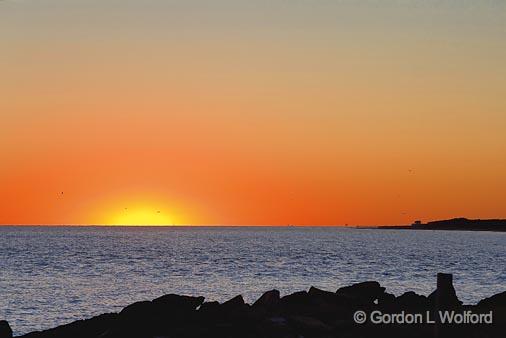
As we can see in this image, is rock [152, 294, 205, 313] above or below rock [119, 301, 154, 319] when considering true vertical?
above

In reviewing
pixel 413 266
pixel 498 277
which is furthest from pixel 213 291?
pixel 413 266

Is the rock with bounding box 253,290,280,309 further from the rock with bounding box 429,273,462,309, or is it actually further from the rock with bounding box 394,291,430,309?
the rock with bounding box 429,273,462,309

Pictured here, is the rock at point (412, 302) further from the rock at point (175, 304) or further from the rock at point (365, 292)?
the rock at point (175, 304)

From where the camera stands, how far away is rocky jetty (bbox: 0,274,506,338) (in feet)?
68.8

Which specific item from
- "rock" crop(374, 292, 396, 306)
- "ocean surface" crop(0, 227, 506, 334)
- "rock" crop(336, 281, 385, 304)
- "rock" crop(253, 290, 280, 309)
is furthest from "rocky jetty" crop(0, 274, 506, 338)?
"ocean surface" crop(0, 227, 506, 334)

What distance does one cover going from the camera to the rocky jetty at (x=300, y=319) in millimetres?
20969

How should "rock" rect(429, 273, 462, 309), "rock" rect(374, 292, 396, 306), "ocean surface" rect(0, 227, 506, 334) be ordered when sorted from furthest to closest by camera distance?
"ocean surface" rect(0, 227, 506, 334) → "rock" rect(374, 292, 396, 306) → "rock" rect(429, 273, 462, 309)

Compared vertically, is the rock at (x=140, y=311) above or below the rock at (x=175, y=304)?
below

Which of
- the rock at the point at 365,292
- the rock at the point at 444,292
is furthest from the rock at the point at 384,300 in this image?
the rock at the point at 444,292

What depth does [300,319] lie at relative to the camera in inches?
852

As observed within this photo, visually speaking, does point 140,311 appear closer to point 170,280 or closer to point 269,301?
point 269,301

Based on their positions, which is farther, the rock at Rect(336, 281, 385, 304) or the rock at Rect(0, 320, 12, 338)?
the rock at Rect(336, 281, 385, 304)

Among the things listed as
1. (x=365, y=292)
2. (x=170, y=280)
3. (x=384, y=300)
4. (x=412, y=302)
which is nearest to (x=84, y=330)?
(x=365, y=292)

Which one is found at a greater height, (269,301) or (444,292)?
(444,292)
